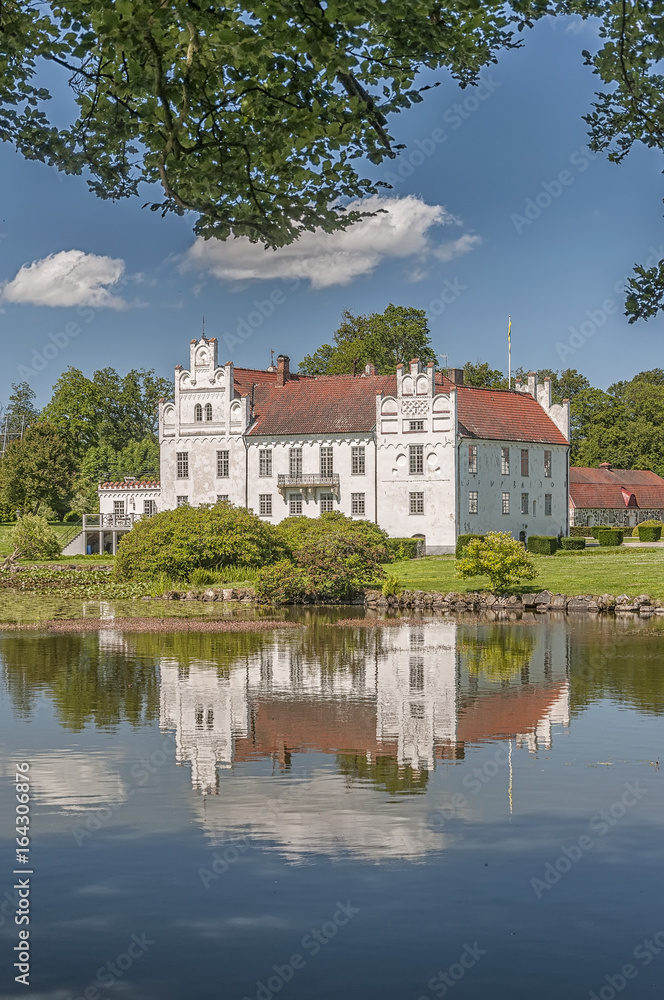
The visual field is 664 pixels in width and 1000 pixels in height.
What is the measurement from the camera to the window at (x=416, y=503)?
214 feet

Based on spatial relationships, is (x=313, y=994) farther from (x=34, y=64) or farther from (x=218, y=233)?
(x=34, y=64)

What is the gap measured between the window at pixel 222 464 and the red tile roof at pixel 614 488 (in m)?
35.0

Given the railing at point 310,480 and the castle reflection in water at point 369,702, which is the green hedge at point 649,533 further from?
the castle reflection in water at point 369,702

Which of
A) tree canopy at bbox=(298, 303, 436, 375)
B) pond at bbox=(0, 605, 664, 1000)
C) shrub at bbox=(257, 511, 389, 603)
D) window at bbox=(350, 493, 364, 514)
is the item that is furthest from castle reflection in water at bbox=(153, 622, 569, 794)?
tree canopy at bbox=(298, 303, 436, 375)

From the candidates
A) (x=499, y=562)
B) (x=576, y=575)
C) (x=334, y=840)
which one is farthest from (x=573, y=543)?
(x=334, y=840)

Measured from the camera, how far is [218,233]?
30.4ft

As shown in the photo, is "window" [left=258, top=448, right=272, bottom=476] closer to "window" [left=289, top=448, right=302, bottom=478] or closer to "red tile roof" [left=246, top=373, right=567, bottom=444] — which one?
"red tile roof" [left=246, top=373, right=567, bottom=444]

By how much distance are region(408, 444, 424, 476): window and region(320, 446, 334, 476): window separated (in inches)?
207

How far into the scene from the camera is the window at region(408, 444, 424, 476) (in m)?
65.4

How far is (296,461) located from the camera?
6900 cm

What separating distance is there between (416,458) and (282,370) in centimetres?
1315

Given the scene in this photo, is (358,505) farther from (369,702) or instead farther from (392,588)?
(369,702)

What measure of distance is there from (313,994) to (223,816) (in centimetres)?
375

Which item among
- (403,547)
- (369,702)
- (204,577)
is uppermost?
(403,547)
